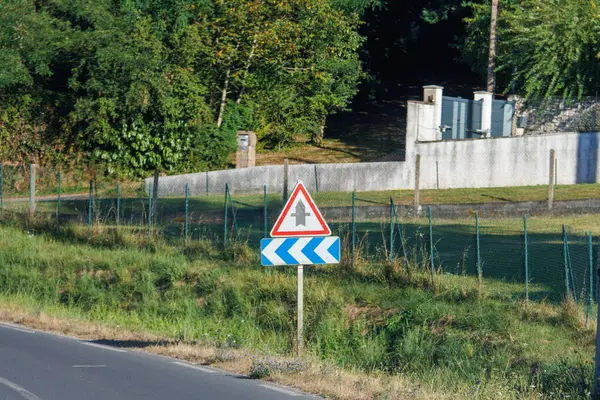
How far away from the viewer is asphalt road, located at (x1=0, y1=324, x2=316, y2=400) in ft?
36.9

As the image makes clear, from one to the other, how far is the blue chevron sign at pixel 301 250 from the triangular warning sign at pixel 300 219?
151 mm

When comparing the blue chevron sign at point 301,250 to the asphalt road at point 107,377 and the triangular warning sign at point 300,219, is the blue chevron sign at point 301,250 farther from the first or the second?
the asphalt road at point 107,377

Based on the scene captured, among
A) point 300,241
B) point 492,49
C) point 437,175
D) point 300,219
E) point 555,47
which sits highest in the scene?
point 492,49

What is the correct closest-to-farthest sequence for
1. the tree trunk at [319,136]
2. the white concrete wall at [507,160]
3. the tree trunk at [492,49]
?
the white concrete wall at [507,160] → the tree trunk at [492,49] → the tree trunk at [319,136]

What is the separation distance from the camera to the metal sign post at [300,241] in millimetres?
13844

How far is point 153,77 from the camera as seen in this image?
38812 mm

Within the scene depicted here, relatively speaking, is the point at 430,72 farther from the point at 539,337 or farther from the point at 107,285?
the point at 539,337

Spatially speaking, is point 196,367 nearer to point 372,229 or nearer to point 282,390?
point 282,390

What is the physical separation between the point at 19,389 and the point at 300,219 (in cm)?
431

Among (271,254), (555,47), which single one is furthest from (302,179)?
(271,254)

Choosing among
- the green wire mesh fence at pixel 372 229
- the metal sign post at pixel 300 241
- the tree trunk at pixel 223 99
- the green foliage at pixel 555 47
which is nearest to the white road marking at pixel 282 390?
the metal sign post at pixel 300 241

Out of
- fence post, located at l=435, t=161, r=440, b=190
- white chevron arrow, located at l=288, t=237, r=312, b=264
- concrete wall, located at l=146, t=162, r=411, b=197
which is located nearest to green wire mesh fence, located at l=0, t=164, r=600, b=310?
concrete wall, located at l=146, t=162, r=411, b=197

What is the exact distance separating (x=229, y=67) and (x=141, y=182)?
6.73 m

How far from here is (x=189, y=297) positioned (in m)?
21.7
